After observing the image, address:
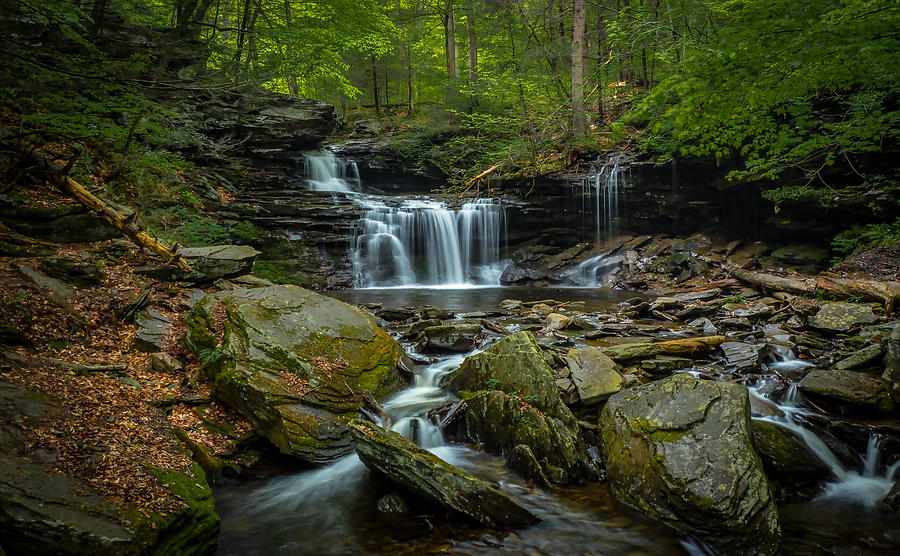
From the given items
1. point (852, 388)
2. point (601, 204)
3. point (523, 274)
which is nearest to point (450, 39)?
point (601, 204)

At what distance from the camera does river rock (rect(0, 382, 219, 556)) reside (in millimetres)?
2215

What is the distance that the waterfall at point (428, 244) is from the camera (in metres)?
16.8

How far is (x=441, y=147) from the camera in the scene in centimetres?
2120

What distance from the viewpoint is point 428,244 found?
1745 cm

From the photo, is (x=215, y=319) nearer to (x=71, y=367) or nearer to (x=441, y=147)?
(x=71, y=367)

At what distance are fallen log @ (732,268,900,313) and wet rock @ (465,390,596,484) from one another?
6.86 meters

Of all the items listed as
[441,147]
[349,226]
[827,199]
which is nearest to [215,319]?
[349,226]

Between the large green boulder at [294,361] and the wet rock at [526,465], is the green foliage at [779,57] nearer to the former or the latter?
the wet rock at [526,465]

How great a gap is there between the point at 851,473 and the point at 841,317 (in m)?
4.08

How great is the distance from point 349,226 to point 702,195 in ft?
42.2

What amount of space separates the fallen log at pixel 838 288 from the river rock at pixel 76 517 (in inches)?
395

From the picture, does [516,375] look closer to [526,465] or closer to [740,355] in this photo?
[526,465]

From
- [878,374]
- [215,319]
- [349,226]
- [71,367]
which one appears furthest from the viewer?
[349,226]

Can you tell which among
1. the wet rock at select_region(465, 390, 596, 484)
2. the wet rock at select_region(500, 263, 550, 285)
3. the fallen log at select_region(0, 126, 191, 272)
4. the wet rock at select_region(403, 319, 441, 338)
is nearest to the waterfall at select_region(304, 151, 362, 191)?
the wet rock at select_region(500, 263, 550, 285)
